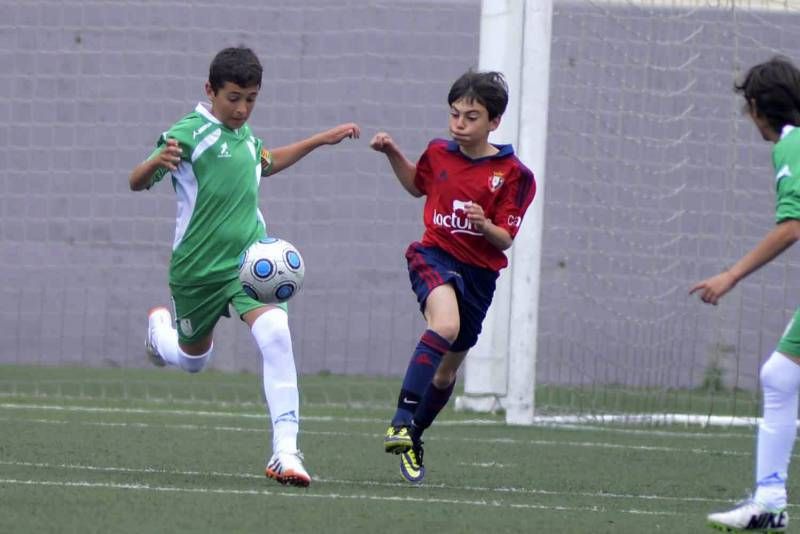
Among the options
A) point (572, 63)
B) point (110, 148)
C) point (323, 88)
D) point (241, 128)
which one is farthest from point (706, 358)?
point (241, 128)

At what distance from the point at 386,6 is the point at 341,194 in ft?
4.67

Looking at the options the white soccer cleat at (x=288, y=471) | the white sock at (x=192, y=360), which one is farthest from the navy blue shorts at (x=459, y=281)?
the white soccer cleat at (x=288, y=471)

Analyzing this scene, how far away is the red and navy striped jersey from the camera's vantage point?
23.7 ft

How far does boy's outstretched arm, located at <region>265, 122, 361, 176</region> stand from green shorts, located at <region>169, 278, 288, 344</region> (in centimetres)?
64

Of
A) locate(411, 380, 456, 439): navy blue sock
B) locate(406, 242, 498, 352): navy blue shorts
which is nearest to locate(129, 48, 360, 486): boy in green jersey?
locate(406, 242, 498, 352): navy blue shorts

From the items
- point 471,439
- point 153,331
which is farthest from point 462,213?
point 471,439

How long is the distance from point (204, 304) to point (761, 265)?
2570 millimetres

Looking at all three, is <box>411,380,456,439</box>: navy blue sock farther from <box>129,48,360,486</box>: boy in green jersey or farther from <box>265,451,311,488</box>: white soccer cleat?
<box>265,451,311,488</box>: white soccer cleat

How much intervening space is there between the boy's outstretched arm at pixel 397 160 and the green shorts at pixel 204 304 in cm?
83

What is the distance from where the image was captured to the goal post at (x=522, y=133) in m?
9.72

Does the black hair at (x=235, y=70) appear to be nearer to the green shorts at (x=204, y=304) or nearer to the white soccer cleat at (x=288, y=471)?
the green shorts at (x=204, y=304)

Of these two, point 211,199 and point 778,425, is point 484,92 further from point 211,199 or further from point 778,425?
point 778,425

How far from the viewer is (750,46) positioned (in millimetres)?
11219

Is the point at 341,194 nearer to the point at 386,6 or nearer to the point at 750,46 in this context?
the point at 386,6
